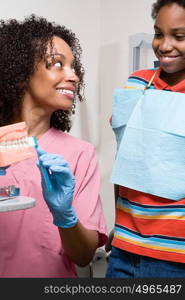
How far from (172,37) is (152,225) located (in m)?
0.46

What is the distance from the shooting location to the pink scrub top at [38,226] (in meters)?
1.08

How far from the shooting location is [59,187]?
940mm

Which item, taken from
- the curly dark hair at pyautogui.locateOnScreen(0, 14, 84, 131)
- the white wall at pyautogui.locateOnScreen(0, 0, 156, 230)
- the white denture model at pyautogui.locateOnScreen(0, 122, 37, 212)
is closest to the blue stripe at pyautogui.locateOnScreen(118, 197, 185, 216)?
the white denture model at pyautogui.locateOnScreen(0, 122, 37, 212)

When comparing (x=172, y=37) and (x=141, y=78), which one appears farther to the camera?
(x=141, y=78)

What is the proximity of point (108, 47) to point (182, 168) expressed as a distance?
1.06 metres

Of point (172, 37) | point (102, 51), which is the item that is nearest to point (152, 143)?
point (172, 37)

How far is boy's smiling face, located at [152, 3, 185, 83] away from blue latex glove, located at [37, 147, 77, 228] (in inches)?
14.2

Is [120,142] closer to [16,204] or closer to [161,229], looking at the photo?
[161,229]

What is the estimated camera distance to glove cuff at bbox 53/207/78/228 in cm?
95

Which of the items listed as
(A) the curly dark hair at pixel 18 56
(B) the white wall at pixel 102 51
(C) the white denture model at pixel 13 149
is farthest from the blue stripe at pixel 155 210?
(B) the white wall at pixel 102 51

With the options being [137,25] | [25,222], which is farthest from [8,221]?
[137,25]

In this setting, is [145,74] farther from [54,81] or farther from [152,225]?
[152,225]

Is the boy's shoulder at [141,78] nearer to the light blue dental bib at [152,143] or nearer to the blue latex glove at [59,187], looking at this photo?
the light blue dental bib at [152,143]

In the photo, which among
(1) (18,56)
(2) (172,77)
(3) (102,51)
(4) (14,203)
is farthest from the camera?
(3) (102,51)
